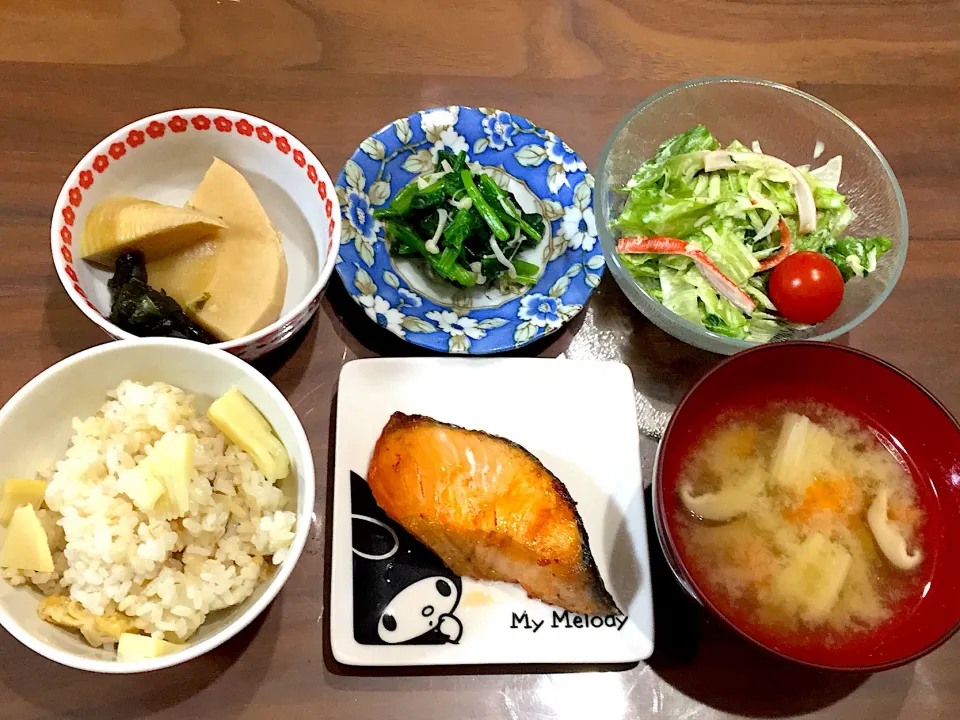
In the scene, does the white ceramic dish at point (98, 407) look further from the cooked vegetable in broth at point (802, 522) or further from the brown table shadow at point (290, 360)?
the cooked vegetable in broth at point (802, 522)

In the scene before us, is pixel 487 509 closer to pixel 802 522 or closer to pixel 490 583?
pixel 490 583

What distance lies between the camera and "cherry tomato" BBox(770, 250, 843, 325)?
1.37 metres

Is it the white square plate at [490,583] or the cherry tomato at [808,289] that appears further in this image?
the cherry tomato at [808,289]

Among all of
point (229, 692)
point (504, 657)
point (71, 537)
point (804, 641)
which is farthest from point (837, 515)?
point (71, 537)

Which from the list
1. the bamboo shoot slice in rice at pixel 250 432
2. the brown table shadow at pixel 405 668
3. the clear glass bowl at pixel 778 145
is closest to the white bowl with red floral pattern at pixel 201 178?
the bamboo shoot slice in rice at pixel 250 432

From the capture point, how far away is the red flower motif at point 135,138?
1268 millimetres

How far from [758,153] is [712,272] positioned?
1.03 ft

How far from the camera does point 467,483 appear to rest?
124 centimetres

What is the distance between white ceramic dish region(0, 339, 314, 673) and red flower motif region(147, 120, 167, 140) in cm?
45

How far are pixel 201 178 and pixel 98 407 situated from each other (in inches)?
19.7

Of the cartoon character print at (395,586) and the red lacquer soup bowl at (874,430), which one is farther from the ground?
the red lacquer soup bowl at (874,430)

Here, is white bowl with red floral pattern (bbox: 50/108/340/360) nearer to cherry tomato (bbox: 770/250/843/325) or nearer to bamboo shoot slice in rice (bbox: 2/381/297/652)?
bamboo shoot slice in rice (bbox: 2/381/297/652)

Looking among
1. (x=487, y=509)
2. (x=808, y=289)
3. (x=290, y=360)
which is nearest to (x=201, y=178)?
(x=290, y=360)

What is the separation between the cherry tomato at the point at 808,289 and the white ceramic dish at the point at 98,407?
0.92 metres
